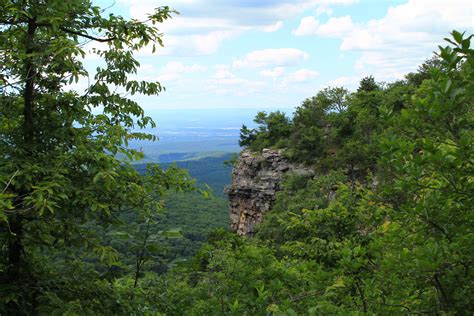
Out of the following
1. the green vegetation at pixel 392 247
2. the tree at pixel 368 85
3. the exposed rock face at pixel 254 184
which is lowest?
the exposed rock face at pixel 254 184

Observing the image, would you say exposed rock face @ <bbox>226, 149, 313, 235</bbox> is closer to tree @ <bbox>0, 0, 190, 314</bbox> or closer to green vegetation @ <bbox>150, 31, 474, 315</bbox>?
green vegetation @ <bbox>150, 31, 474, 315</bbox>

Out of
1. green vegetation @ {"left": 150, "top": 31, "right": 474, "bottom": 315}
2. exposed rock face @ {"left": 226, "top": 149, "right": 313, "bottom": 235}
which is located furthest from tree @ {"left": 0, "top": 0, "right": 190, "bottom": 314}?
exposed rock face @ {"left": 226, "top": 149, "right": 313, "bottom": 235}

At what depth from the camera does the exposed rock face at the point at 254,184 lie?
45.2m

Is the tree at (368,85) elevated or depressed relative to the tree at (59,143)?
elevated

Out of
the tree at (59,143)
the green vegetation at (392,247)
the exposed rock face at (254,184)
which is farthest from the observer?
the exposed rock face at (254,184)

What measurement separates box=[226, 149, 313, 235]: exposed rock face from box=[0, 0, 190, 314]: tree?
3747cm

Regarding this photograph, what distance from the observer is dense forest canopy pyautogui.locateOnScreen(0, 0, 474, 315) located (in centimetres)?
362

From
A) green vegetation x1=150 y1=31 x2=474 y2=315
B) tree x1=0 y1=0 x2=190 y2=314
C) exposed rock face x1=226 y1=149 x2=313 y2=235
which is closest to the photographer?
green vegetation x1=150 y1=31 x2=474 y2=315

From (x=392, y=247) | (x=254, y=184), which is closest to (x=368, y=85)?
(x=254, y=184)

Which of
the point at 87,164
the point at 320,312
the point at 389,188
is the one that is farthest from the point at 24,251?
the point at 389,188

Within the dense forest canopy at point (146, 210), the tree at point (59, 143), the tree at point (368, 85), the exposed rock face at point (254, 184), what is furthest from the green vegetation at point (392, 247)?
the tree at point (368, 85)

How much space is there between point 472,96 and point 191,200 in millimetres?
113318

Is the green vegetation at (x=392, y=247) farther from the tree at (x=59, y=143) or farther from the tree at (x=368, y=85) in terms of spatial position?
the tree at (x=368, y=85)

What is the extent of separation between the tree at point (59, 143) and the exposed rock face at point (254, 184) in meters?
37.5
